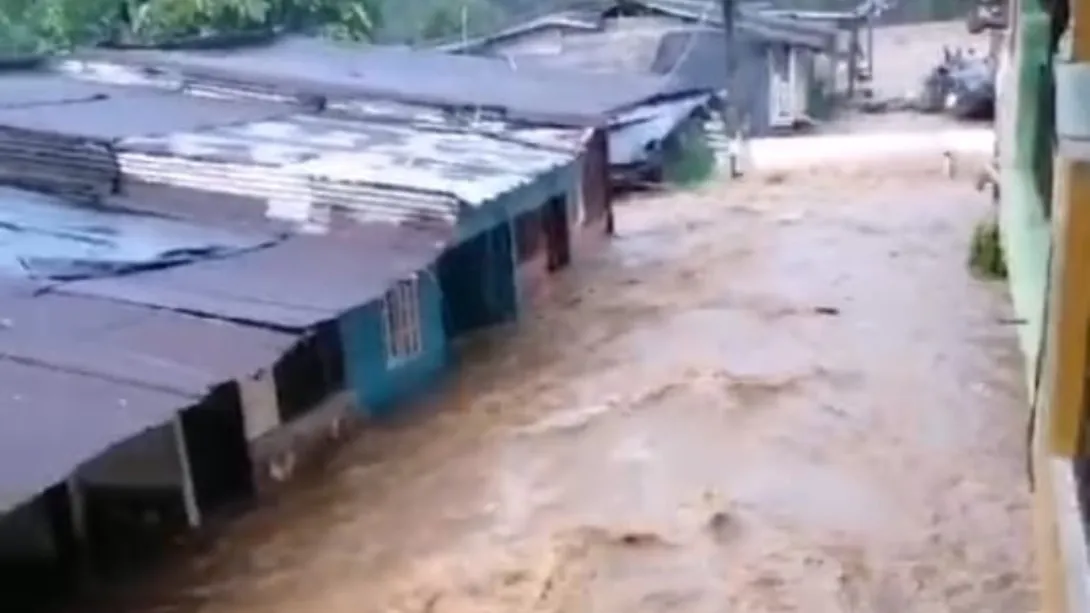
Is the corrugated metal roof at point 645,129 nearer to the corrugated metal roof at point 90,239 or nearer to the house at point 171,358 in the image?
the house at point 171,358

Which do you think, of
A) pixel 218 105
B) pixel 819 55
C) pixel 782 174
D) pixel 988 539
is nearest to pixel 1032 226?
pixel 988 539

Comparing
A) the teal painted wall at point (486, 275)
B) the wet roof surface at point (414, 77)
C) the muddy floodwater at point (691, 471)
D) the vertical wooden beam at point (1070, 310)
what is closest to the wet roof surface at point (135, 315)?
the muddy floodwater at point (691, 471)

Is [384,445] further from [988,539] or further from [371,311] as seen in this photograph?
[988,539]

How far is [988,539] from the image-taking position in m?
5.65

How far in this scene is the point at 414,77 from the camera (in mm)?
9859

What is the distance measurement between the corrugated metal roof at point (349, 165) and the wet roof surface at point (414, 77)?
0.75 metres

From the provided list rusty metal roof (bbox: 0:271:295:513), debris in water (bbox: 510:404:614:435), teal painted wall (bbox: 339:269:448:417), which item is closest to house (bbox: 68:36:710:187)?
teal painted wall (bbox: 339:269:448:417)

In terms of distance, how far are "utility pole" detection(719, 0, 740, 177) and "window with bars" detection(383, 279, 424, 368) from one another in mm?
6680

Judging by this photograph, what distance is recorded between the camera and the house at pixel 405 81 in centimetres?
891

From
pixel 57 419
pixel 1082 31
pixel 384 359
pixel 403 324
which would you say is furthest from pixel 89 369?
pixel 1082 31

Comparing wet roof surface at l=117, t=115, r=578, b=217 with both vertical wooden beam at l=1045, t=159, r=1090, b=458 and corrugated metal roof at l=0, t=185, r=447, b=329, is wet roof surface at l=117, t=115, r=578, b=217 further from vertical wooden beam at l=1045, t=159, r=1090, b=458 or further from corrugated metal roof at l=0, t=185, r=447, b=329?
vertical wooden beam at l=1045, t=159, r=1090, b=458

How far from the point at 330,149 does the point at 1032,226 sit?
3.46m

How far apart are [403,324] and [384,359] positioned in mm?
216

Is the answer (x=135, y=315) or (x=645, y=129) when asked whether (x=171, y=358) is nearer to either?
(x=135, y=315)
